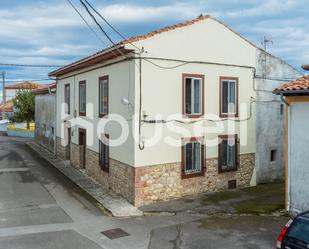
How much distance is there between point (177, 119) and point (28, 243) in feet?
22.2

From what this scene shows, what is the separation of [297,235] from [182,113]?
783 centimetres

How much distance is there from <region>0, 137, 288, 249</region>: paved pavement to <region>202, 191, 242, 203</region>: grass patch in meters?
1.70

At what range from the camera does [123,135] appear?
13.7 m

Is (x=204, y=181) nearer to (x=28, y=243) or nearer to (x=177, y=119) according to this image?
(x=177, y=119)

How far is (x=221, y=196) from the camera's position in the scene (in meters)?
14.2

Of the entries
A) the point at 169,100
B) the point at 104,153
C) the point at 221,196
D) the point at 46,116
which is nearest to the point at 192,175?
the point at 221,196

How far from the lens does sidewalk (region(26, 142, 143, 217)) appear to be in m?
12.2

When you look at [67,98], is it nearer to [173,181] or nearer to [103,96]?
[103,96]

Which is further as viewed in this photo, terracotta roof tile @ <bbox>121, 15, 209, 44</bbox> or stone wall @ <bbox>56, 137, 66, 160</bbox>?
stone wall @ <bbox>56, 137, 66, 160</bbox>

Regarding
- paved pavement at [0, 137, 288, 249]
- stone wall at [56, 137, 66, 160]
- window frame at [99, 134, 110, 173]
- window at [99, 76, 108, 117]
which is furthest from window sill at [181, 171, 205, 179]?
stone wall at [56, 137, 66, 160]

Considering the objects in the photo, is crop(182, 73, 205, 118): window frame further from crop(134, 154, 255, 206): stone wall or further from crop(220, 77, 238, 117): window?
crop(134, 154, 255, 206): stone wall

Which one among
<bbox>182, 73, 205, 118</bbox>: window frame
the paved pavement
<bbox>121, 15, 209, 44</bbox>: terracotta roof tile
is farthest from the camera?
<bbox>182, 73, 205, 118</bbox>: window frame

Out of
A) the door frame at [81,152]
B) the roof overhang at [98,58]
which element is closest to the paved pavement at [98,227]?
the door frame at [81,152]

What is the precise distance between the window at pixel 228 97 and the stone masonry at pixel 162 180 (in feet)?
6.58
